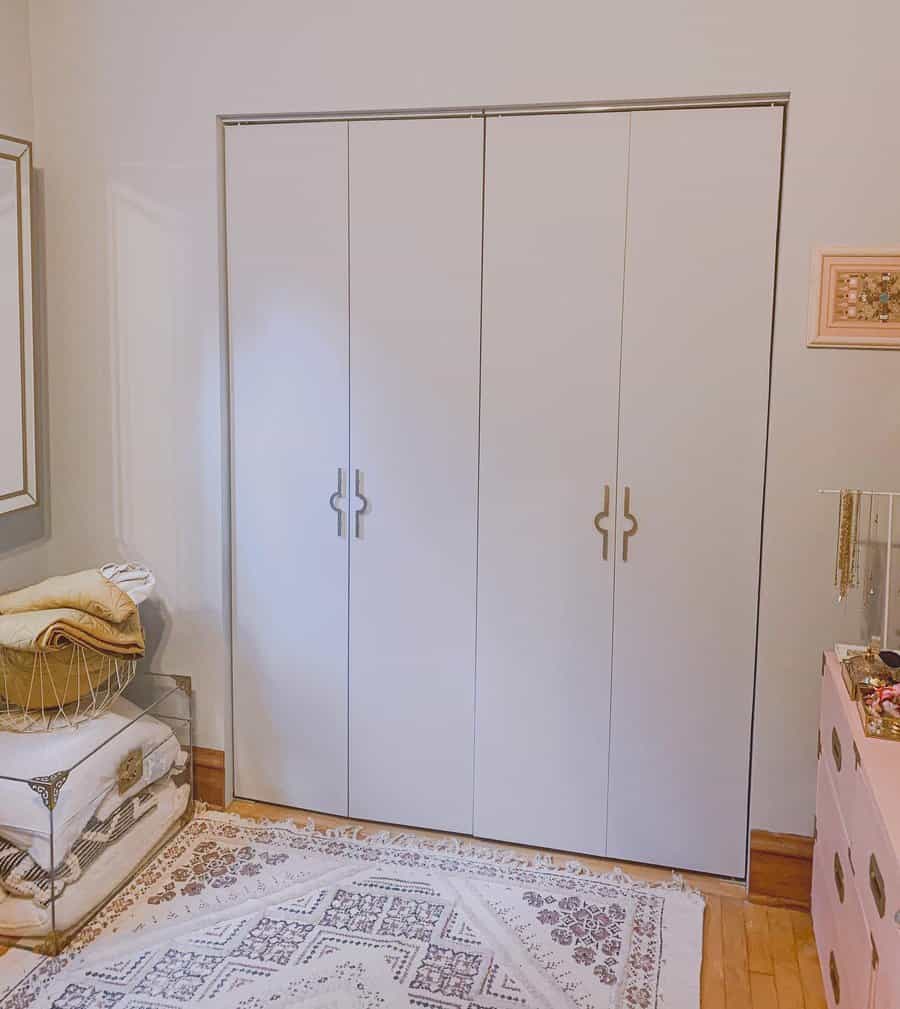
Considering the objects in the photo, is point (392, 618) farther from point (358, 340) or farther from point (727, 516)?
point (727, 516)

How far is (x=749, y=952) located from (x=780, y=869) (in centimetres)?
28

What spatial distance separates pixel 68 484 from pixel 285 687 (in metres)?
0.90

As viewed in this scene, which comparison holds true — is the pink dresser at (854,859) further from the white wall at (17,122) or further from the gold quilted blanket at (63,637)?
the white wall at (17,122)

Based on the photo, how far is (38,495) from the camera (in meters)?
3.08

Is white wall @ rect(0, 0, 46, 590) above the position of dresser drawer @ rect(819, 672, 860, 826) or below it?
above

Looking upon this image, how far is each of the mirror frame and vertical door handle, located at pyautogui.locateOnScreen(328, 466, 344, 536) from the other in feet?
2.82

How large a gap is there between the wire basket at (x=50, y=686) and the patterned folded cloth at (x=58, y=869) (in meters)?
0.28

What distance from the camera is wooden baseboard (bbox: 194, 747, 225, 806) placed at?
315cm

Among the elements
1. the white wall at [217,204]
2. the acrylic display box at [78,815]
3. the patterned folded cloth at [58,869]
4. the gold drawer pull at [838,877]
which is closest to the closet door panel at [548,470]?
the white wall at [217,204]

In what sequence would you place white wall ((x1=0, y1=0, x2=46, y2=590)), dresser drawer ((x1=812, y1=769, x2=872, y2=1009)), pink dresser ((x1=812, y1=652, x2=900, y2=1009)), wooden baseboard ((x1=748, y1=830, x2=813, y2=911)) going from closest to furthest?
1. pink dresser ((x1=812, y1=652, x2=900, y2=1009))
2. dresser drawer ((x1=812, y1=769, x2=872, y2=1009))
3. wooden baseboard ((x1=748, y1=830, x2=813, y2=911))
4. white wall ((x1=0, y1=0, x2=46, y2=590))

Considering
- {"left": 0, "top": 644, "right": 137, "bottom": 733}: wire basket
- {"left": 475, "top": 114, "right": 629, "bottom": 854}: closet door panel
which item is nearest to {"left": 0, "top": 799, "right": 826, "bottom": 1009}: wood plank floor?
{"left": 475, "top": 114, "right": 629, "bottom": 854}: closet door panel

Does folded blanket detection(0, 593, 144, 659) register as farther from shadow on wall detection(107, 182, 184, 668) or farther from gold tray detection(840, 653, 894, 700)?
gold tray detection(840, 653, 894, 700)

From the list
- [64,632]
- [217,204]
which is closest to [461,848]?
[64,632]

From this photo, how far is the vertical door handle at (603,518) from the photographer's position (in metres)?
2.74
